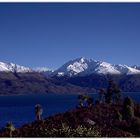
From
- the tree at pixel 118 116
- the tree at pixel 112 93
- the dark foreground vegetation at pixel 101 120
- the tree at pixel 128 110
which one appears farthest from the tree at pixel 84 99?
the tree at pixel 118 116

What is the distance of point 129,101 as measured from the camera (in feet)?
287

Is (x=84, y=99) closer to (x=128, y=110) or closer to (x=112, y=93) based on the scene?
(x=112, y=93)

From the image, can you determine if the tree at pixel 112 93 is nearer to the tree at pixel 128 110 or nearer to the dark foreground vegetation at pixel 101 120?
the dark foreground vegetation at pixel 101 120

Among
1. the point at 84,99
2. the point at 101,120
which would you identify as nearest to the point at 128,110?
the point at 101,120

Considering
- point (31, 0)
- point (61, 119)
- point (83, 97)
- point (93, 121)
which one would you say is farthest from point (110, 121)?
point (31, 0)

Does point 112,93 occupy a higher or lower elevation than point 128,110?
higher

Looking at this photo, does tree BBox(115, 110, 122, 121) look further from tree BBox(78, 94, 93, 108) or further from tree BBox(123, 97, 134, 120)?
tree BBox(78, 94, 93, 108)

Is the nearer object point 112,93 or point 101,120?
point 101,120

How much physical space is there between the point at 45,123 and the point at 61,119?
4.60 metres

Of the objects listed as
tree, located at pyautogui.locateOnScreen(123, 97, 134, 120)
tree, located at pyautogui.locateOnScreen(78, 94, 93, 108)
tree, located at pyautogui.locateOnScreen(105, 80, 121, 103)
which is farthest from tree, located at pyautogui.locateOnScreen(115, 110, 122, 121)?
tree, located at pyautogui.locateOnScreen(105, 80, 121, 103)

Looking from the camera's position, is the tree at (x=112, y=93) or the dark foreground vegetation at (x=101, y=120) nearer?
the dark foreground vegetation at (x=101, y=120)

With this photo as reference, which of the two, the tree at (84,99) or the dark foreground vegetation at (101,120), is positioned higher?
the tree at (84,99)

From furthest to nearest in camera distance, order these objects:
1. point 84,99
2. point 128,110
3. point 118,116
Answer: point 84,99 → point 128,110 → point 118,116

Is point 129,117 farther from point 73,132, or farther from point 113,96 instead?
point 73,132
